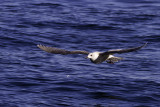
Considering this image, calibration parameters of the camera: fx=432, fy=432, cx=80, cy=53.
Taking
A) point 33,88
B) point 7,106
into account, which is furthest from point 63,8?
point 7,106

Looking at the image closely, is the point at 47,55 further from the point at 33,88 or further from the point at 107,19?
the point at 107,19

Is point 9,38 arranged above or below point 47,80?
above

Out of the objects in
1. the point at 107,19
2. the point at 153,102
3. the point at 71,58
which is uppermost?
the point at 107,19

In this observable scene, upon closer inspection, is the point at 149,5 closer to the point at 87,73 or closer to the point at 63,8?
the point at 63,8

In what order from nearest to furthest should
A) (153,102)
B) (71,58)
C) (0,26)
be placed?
(153,102)
(71,58)
(0,26)

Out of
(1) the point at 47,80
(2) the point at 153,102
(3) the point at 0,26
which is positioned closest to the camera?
(2) the point at 153,102

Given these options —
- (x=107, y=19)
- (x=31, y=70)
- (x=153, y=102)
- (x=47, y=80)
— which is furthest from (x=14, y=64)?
(x=107, y=19)

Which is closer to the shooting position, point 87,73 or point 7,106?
point 7,106

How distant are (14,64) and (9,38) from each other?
3950 mm

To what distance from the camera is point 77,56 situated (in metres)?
17.6

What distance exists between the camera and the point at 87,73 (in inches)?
615

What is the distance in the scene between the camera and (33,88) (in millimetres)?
13914

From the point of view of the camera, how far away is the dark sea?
13.4m

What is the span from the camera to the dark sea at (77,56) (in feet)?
44.0
